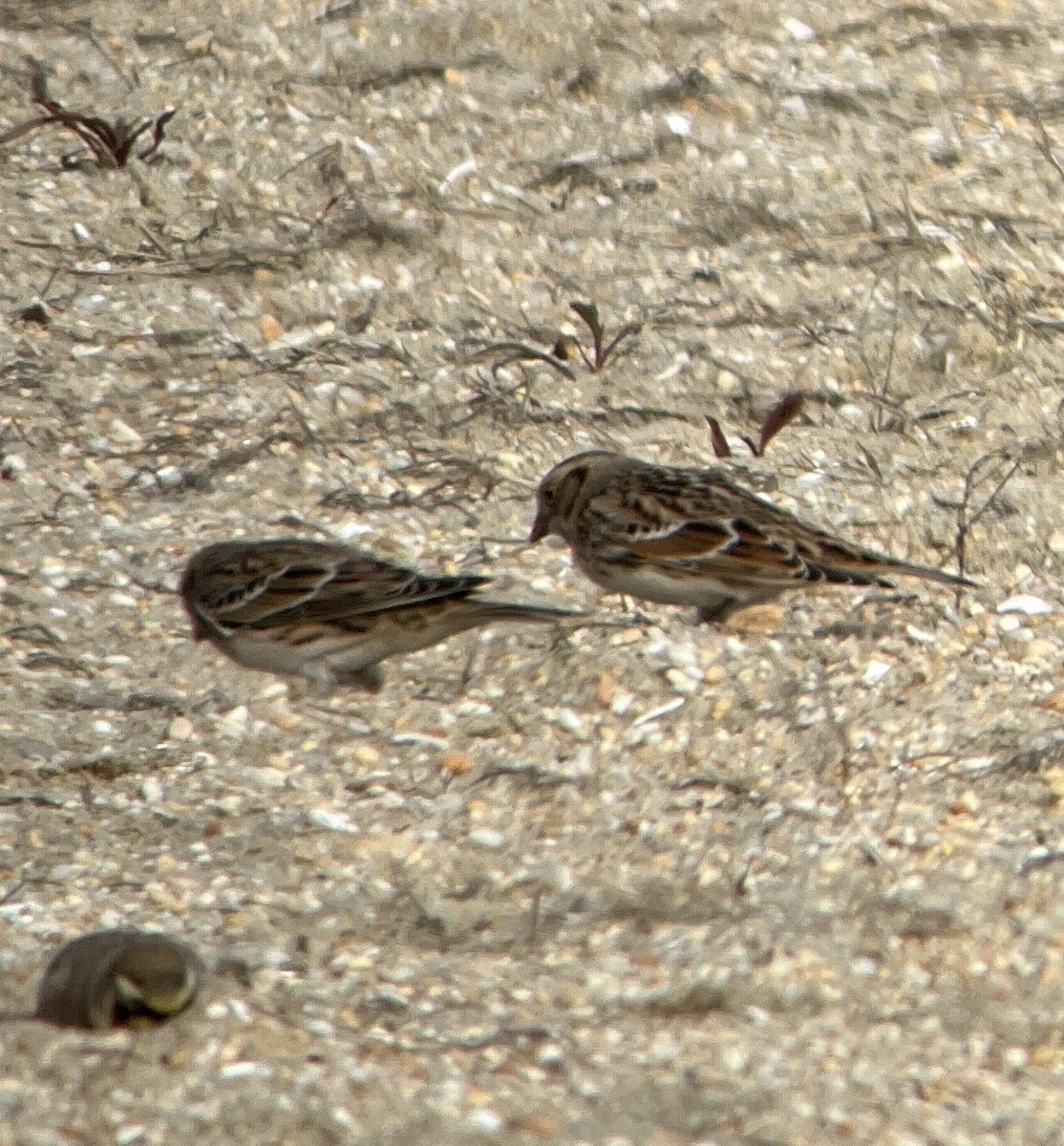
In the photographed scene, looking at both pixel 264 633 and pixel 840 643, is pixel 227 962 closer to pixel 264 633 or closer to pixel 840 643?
pixel 264 633

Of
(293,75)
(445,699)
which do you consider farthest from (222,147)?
(445,699)

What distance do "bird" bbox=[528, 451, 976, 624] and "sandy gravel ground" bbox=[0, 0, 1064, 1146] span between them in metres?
0.19

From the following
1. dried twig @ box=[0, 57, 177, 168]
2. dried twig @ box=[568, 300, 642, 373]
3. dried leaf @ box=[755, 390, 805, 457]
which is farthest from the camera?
dried twig @ box=[0, 57, 177, 168]

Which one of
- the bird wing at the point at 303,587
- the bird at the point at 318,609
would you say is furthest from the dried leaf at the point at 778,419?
the bird wing at the point at 303,587

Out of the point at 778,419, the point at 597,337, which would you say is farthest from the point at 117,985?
the point at 597,337

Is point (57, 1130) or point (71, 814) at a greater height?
point (57, 1130)

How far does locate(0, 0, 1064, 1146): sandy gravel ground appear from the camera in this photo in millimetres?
4703

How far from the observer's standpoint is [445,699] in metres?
6.05

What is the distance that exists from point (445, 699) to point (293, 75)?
3.41 m

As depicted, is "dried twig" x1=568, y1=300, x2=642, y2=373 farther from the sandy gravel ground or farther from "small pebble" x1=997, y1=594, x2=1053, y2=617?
"small pebble" x1=997, y1=594, x2=1053, y2=617

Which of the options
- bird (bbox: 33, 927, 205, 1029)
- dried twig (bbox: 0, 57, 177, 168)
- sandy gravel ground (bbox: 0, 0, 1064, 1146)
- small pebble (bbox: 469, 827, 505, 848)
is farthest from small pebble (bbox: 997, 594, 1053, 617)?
dried twig (bbox: 0, 57, 177, 168)

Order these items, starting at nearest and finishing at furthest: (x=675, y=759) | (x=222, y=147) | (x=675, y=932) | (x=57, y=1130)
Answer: (x=57, y=1130) → (x=675, y=932) → (x=675, y=759) → (x=222, y=147)

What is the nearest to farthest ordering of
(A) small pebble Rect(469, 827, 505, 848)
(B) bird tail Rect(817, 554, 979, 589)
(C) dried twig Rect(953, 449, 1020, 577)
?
(A) small pebble Rect(469, 827, 505, 848), (B) bird tail Rect(817, 554, 979, 589), (C) dried twig Rect(953, 449, 1020, 577)

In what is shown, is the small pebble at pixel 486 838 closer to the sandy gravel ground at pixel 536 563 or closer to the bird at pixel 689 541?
the sandy gravel ground at pixel 536 563
